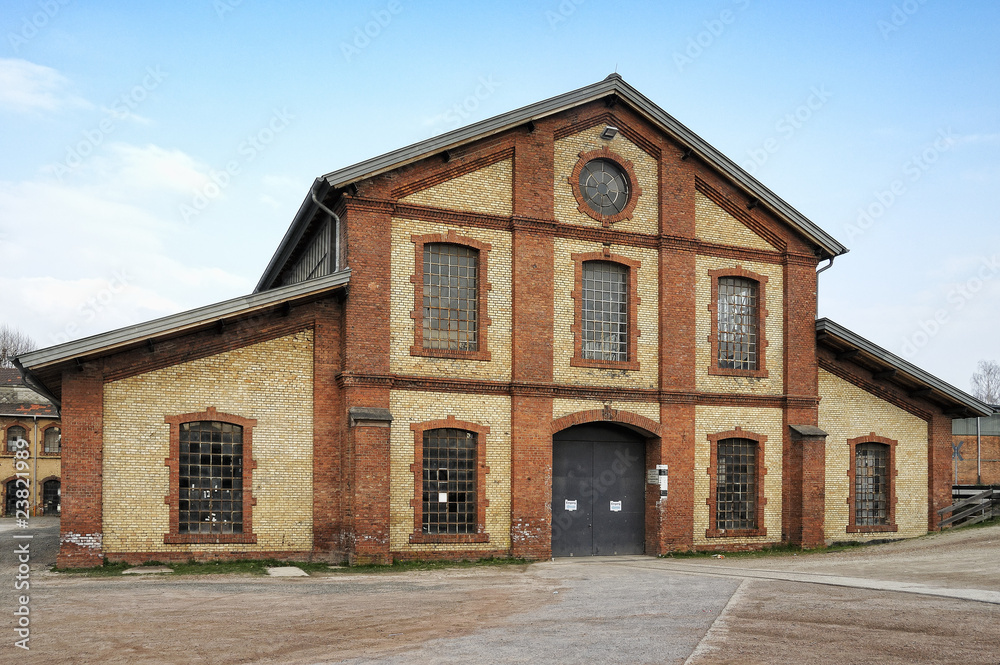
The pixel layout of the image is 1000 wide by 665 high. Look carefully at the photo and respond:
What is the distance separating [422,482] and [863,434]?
12064 mm

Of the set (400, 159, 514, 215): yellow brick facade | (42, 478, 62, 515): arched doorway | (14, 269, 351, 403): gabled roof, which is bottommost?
(42, 478, 62, 515): arched doorway

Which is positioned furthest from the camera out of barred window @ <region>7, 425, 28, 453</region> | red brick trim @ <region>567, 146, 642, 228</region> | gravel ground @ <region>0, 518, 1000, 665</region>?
barred window @ <region>7, 425, 28, 453</region>

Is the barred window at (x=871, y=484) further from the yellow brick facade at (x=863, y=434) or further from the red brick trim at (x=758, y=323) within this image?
the red brick trim at (x=758, y=323)

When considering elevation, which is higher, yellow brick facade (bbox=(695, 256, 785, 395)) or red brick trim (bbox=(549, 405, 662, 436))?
yellow brick facade (bbox=(695, 256, 785, 395))

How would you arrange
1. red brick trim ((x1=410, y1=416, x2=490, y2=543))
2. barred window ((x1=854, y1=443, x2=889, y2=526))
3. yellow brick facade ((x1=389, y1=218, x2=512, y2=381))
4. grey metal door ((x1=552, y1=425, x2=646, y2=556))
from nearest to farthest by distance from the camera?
red brick trim ((x1=410, y1=416, x2=490, y2=543)), yellow brick facade ((x1=389, y1=218, x2=512, y2=381)), grey metal door ((x1=552, y1=425, x2=646, y2=556)), barred window ((x1=854, y1=443, x2=889, y2=526))

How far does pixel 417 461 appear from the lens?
19.3 metres

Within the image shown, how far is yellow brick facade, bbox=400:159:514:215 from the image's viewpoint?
1989 cm

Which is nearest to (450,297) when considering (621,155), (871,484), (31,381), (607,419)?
(607,419)

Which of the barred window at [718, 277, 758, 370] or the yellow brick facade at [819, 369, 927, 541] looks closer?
the barred window at [718, 277, 758, 370]

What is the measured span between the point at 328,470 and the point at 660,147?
35.9 feet

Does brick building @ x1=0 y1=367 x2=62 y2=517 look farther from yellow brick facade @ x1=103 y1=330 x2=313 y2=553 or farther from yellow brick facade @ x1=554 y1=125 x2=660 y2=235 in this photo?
yellow brick facade @ x1=554 y1=125 x2=660 y2=235

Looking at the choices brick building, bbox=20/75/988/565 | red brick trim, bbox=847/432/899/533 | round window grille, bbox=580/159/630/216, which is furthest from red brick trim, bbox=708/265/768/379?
red brick trim, bbox=847/432/899/533

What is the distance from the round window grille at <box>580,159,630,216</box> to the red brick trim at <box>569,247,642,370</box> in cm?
108

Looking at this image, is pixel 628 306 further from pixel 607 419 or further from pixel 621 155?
pixel 621 155
